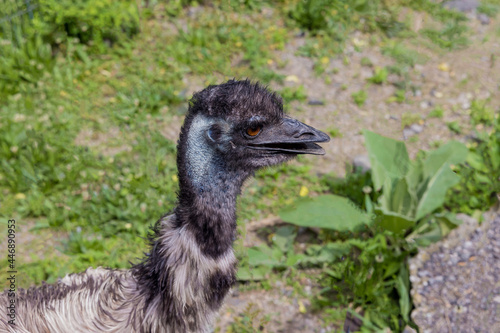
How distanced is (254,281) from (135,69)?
9.75 ft

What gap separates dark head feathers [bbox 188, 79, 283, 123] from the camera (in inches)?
89.5

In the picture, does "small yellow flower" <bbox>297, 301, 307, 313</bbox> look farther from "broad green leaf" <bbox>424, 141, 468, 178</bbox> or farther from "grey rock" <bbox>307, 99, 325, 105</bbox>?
"grey rock" <bbox>307, 99, 325, 105</bbox>

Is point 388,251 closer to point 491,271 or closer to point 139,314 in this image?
point 491,271

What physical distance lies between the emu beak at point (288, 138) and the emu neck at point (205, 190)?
0.70 ft

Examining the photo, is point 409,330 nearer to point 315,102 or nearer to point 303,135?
point 303,135

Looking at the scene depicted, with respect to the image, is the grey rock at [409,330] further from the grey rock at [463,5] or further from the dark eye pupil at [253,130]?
the grey rock at [463,5]

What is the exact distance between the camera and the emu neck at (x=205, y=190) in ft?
7.50

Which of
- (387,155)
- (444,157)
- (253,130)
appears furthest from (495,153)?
(253,130)

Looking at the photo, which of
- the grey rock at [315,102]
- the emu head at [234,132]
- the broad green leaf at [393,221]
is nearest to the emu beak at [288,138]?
the emu head at [234,132]

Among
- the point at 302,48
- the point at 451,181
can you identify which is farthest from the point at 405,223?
the point at 302,48

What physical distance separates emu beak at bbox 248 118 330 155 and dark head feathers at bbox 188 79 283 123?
0.28ft

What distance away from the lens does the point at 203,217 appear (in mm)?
2293

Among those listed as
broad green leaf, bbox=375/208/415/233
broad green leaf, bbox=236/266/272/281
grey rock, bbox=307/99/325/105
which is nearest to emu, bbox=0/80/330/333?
broad green leaf, bbox=236/266/272/281

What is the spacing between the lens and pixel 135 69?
563 centimetres
